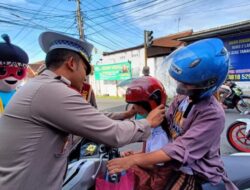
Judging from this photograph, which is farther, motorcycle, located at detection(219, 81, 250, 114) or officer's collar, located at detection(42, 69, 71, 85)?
motorcycle, located at detection(219, 81, 250, 114)

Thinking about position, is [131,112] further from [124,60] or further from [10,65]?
[124,60]

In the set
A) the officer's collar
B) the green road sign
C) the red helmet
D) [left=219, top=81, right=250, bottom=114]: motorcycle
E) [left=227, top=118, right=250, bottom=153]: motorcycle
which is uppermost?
the green road sign

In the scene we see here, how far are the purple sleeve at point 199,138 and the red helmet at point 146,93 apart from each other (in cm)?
29

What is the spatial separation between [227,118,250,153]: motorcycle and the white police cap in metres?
4.40

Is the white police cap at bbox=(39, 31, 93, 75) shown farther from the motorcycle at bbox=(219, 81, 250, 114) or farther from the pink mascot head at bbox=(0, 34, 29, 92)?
the motorcycle at bbox=(219, 81, 250, 114)

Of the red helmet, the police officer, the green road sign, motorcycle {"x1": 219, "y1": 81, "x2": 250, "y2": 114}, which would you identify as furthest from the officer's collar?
the green road sign

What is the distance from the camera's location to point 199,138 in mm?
1446

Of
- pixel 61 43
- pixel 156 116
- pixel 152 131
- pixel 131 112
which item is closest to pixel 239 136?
pixel 131 112

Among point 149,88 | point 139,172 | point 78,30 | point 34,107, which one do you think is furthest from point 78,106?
point 78,30

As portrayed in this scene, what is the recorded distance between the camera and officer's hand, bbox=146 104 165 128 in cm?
156

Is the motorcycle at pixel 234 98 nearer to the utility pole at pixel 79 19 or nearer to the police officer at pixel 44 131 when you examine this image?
the police officer at pixel 44 131

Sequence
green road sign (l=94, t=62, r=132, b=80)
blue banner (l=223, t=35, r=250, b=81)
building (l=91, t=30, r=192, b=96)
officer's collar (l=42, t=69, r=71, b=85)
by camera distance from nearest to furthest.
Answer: officer's collar (l=42, t=69, r=71, b=85) < blue banner (l=223, t=35, r=250, b=81) < building (l=91, t=30, r=192, b=96) < green road sign (l=94, t=62, r=132, b=80)

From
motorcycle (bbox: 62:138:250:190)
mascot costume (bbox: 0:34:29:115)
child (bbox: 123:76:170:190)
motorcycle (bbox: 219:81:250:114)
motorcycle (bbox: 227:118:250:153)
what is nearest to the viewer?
motorcycle (bbox: 62:138:250:190)

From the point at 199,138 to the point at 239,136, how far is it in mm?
4284
